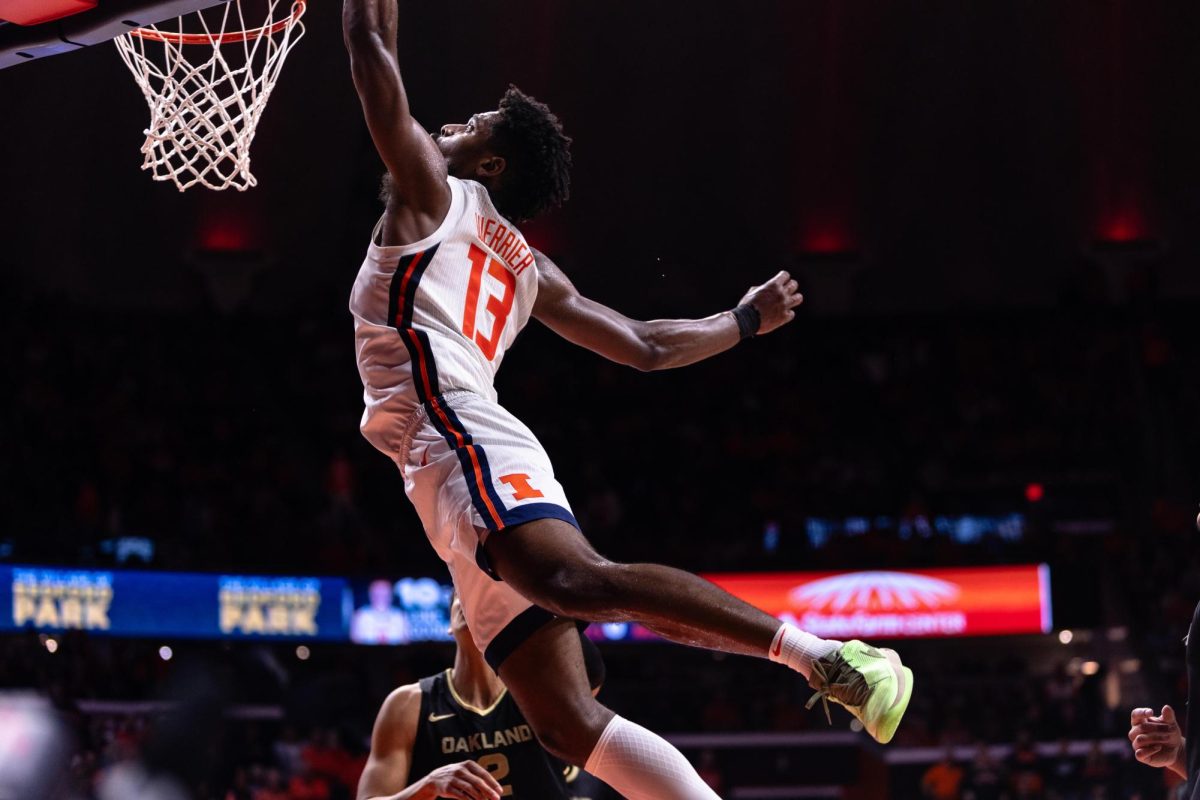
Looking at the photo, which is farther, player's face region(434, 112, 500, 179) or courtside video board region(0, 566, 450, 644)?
courtside video board region(0, 566, 450, 644)

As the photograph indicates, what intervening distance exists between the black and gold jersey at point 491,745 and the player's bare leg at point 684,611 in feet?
4.49

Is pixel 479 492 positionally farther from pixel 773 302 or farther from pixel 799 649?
pixel 773 302

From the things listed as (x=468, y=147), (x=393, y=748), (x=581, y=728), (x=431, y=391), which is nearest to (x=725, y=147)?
(x=468, y=147)

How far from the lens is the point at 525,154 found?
4.32 meters

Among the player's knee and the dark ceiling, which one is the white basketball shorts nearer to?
the player's knee

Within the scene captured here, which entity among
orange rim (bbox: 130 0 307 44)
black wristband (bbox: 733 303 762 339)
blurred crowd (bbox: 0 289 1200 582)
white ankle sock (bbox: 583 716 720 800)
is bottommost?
blurred crowd (bbox: 0 289 1200 582)

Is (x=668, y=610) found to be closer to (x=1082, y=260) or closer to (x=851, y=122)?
(x=851, y=122)

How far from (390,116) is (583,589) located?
137cm

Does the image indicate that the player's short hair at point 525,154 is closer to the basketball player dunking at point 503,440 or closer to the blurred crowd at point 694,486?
the basketball player dunking at point 503,440

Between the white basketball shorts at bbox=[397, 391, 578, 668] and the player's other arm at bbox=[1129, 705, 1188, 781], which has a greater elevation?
the white basketball shorts at bbox=[397, 391, 578, 668]

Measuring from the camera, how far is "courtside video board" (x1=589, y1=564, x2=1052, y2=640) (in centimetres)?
1478

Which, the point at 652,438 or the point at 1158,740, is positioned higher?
the point at 1158,740

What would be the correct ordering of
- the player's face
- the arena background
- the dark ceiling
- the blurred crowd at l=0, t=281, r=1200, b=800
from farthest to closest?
the dark ceiling < the arena background < the blurred crowd at l=0, t=281, r=1200, b=800 < the player's face

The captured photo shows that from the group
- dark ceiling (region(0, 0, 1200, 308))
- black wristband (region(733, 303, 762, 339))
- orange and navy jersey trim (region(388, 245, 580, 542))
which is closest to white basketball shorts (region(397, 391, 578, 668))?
orange and navy jersey trim (region(388, 245, 580, 542))
